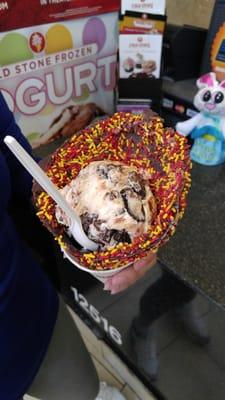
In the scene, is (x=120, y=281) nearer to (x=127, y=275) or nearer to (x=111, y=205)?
(x=127, y=275)

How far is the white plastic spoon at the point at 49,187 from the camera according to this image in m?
0.37

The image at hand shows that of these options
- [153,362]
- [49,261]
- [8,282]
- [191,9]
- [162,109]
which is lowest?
[153,362]

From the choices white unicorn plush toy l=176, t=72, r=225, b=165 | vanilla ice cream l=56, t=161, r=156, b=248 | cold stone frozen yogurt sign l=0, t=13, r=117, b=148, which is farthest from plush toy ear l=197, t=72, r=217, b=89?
vanilla ice cream l=56, t=161, r=156, b=248

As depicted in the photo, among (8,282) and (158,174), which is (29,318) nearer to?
(8,282)

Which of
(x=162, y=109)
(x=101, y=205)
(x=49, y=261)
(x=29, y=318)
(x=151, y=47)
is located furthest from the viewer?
(x=49, y=261)

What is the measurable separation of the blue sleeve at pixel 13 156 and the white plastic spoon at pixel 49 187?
9.8 inches

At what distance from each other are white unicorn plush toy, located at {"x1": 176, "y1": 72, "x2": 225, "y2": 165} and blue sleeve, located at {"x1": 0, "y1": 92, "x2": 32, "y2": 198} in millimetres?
431

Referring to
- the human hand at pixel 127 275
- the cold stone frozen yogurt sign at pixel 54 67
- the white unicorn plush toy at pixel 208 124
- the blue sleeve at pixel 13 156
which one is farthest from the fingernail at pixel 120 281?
the cold stone frozen yogurt sign at pixel 54 67

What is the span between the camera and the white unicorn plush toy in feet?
2.71

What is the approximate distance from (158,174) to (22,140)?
30cm

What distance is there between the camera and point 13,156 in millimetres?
676

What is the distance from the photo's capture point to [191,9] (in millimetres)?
1067

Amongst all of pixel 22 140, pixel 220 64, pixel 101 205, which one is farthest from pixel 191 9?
pixel 101 205

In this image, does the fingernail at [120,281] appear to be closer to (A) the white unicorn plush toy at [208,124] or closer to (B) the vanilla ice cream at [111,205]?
(B) the vanilla ice cream at [111,205]
